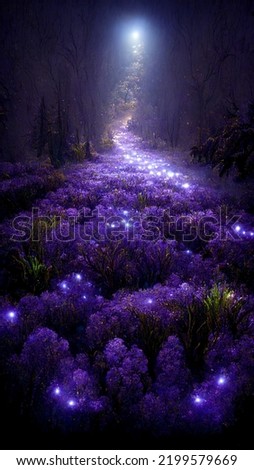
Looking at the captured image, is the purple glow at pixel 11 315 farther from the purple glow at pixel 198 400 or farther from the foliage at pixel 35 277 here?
the purple glow at pixel 198 400

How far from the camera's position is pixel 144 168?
927 centimetres

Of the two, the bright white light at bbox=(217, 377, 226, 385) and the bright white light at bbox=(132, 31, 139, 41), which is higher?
the bright white light at bbox=(132, 31, 139, 41)

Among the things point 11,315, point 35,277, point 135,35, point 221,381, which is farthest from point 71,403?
point 135,35

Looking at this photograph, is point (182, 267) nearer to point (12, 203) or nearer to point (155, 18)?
point (12, 203)

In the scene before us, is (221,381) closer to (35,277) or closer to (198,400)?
(198,400)

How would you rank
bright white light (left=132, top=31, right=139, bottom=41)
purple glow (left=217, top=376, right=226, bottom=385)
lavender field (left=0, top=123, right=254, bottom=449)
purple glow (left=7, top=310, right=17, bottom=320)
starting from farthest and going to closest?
bright white light (left=132, top=31, right=139, bottom=41) < purple glow (left=7, top=310, right=17, bottom=320) < purple glow (left=217, top=376, right=226, bottom=385) < lavender field (left=0, top=123, right=254, bottom=449)

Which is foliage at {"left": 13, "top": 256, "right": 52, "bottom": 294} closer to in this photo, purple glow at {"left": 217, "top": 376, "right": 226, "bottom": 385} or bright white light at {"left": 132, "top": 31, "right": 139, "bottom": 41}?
purple glow at {"left": 217, "top": 376, "right": 226, "bottom": 385}

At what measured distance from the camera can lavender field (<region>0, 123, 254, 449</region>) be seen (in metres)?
1.90

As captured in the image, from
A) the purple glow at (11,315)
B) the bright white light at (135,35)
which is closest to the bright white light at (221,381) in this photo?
Result: the purple glow at (11,315)

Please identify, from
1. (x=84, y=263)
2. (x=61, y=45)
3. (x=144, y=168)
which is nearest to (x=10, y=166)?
(x=144, y=168)

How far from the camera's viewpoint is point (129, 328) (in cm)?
267

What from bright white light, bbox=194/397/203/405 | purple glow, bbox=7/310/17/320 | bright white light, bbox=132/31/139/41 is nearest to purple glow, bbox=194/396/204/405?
bright white light, bbox=194/397/203/405

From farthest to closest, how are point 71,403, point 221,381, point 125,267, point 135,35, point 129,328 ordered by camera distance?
point 135,35 < point 125,267 < point 129,328 < point 221,381 < point 71,403

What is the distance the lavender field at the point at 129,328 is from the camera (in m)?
1.90
